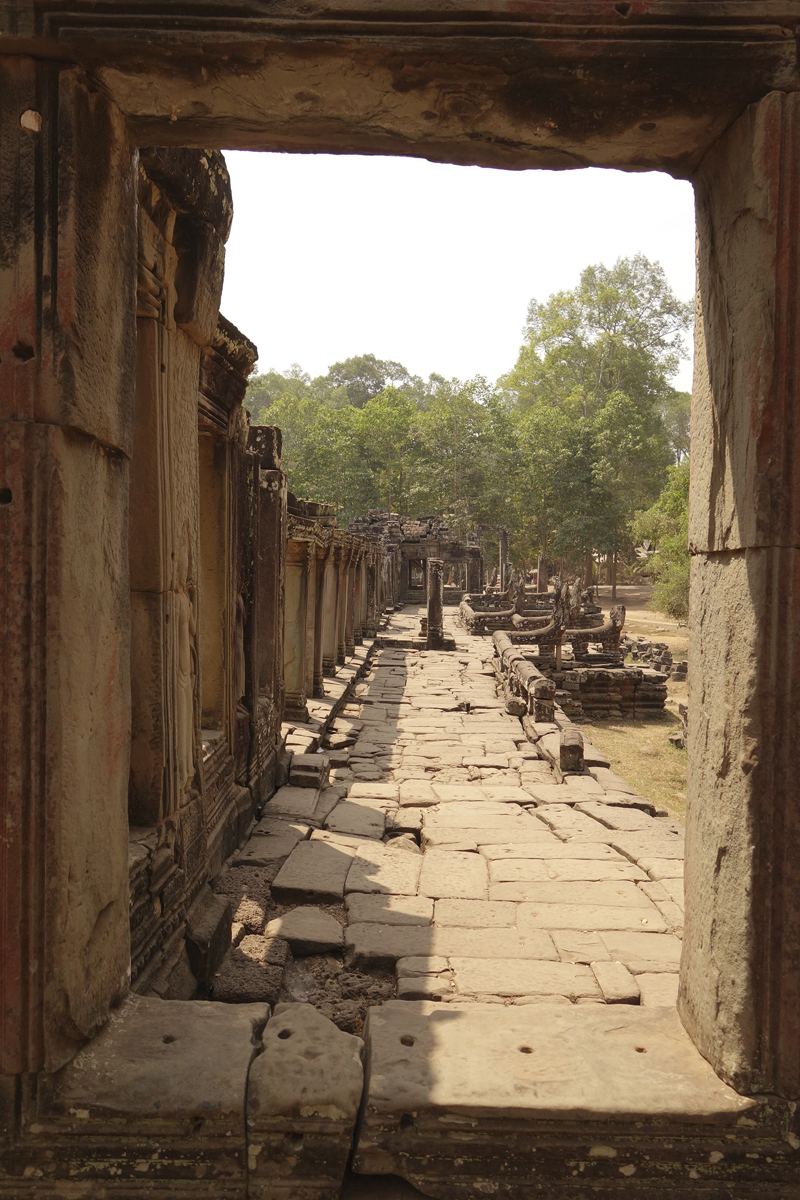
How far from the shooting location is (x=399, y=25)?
1724mm

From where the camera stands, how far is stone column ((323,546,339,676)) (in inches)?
407

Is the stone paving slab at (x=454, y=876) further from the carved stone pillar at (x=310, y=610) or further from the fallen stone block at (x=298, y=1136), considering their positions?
the carved stone pillar at (x=310, y=610)

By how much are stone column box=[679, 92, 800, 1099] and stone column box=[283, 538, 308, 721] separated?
20.1 feet

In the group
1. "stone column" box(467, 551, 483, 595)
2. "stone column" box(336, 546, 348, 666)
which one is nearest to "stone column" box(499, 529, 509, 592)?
"stone column" box(467, 551, 483, 595)

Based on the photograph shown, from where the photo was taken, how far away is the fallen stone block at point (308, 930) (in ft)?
11.0

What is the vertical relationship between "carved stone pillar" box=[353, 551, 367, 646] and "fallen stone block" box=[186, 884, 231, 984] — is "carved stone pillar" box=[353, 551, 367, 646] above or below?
above

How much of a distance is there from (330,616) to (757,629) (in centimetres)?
942

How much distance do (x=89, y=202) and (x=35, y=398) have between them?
1.77 ft

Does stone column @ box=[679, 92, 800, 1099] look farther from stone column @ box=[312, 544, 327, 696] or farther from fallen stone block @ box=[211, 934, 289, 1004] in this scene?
stone column @ box=[312, 544, 327, 696]

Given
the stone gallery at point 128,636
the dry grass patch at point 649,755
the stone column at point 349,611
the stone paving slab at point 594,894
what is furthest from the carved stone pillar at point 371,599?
the stone gallery at point 128,636

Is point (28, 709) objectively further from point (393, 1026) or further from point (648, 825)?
point (648, 825)

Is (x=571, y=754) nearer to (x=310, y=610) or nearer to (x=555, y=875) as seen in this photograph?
(x=555, y=875)

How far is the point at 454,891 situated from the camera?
4.11 meters

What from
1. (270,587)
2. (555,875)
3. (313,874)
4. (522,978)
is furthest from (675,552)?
(522,978)
